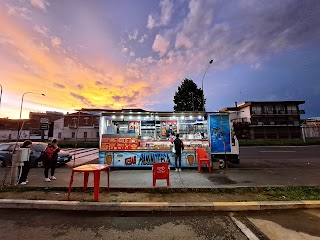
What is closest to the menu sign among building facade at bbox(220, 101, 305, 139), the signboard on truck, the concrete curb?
the signboard on truck

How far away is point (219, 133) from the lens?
420 inches

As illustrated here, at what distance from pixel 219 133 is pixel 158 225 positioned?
770cm

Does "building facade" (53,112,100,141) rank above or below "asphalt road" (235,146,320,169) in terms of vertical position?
above

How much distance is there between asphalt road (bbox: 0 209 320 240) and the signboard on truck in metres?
5.88

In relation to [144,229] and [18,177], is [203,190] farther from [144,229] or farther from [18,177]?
[18,177]

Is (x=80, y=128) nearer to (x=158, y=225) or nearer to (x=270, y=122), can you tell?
(x=158, y=225)

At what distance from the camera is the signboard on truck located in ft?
34.8

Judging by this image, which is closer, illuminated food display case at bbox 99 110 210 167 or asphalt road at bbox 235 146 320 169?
illuminated food display case at bbox 99 110 210 167

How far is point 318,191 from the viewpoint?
6.02 m

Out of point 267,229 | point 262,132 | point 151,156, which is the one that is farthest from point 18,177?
point 262,132

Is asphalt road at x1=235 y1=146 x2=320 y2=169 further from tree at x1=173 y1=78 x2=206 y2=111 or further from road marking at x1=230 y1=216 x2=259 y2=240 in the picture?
tree at x1=173 y1=78 x2=206 y2=111

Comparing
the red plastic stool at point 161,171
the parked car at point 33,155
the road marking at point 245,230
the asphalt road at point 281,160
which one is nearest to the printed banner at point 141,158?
the parked car at point 33,155

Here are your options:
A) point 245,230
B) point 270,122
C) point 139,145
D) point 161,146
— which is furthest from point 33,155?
point 270,122

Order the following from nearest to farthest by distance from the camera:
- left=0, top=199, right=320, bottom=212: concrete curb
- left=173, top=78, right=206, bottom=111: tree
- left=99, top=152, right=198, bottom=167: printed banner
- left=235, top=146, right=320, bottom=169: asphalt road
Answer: left=0, top=199, right=320, bottom=212: concrete curb → left=99, top=152, right=198, bottom=167: printed banner → left=235, top=146, right=320, bottom=169: asphalt road → left=173, top=78, right=206, bottom=111: tree
